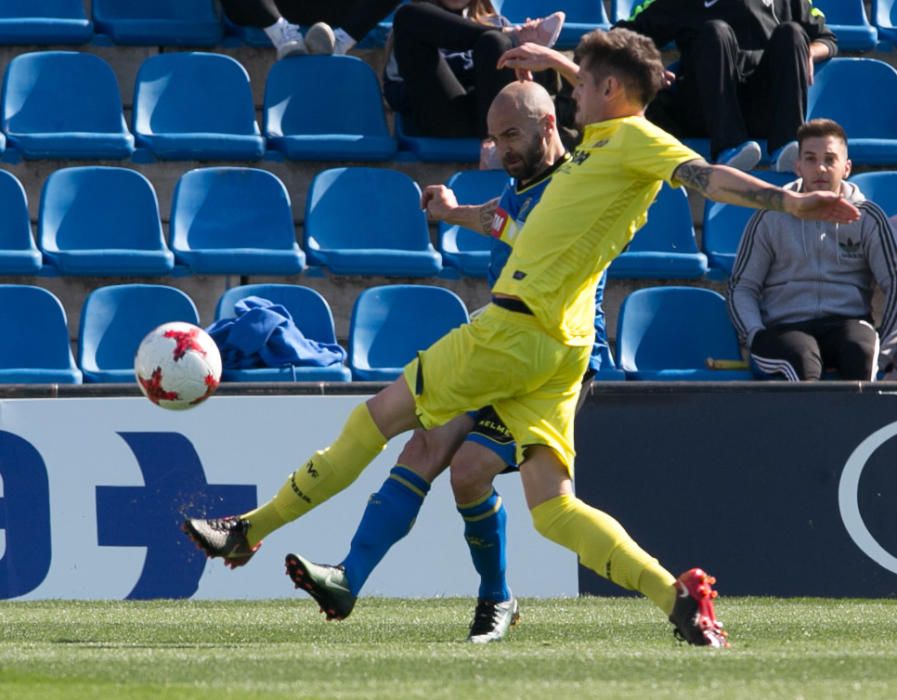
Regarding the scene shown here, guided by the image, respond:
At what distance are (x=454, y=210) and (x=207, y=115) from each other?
341 centimetres

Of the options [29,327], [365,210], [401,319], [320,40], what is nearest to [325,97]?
[320,40]

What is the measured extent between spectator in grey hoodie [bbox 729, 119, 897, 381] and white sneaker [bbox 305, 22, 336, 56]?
2612 mm

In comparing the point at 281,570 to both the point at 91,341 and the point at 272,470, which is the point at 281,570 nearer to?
the point at 272,470

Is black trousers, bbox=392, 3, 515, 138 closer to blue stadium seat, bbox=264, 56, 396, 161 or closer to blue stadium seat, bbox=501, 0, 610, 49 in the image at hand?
blue stadium seat, bbox=264, 56, 396, 161

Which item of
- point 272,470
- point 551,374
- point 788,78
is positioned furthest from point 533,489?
point 788,78

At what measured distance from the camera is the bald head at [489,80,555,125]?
16.1 ft

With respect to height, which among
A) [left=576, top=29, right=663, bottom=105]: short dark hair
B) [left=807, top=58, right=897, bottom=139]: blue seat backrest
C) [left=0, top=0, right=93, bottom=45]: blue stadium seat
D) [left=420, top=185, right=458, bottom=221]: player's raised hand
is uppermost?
[left=576, top=29, right=663, bottom=105]: short dark hair

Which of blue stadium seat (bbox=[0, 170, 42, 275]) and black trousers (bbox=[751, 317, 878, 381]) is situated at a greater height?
blue stadium seat (bbox=[0, 170, 42, 275])

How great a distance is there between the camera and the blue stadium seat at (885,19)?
957 cm

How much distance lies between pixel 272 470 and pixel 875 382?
2624 millimetres

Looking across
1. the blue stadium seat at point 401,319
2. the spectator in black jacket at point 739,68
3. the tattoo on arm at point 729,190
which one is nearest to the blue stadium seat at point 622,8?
the spectator in black jacket at point 739,68

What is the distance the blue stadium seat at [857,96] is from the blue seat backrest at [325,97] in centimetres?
257

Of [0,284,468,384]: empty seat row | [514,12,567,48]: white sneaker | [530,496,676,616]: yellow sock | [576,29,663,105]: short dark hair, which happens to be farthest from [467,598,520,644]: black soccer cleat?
[514,12,567,48]: white sneaker

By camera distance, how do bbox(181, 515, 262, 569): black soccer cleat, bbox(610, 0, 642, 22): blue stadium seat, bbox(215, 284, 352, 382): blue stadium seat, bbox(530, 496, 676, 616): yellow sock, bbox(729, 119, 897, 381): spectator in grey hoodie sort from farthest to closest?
bbox(610, 0, 642, 22): blue stadium seat → bbox(215, 284, 352, 382): blue stadium seat → bbox(729, 119, 897, 381): spectator in grey hoodie → bbox(181, 515, 262, 569): black soccer cleat → bbox(530, 496, 676, 616): yellow sock
